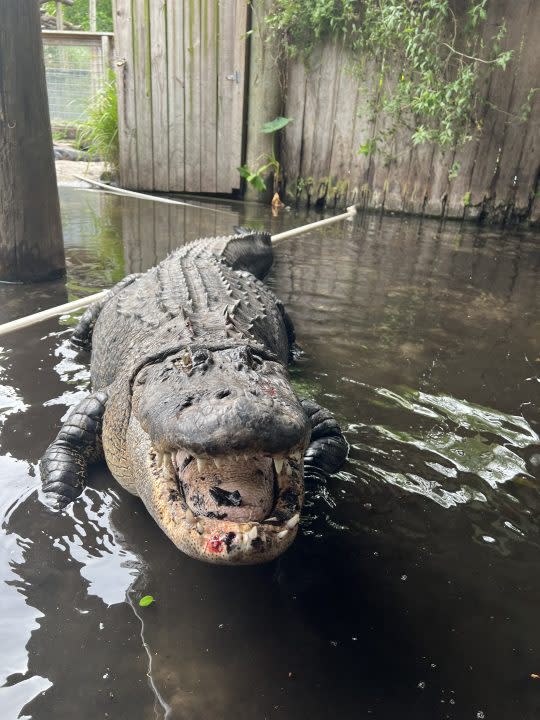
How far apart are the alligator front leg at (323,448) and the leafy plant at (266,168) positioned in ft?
21.2

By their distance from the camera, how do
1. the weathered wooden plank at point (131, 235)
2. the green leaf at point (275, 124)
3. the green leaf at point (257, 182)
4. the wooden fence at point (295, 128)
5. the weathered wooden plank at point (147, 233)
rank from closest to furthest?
the weathered wooden plank at point (131, 235), the weathered wooden plank at point (147, 233), the wooden fence at point (295, 128), the green leaf at point (275, 124), the green leaf at point (257, 182)

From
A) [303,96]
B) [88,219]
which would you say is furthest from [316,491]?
[303,96]

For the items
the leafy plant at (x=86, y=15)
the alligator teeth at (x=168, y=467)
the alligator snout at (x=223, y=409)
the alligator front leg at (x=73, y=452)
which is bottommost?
the alligator front leg at (x=73, y=452)

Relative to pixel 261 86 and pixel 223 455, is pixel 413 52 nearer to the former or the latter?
pixel 261 86

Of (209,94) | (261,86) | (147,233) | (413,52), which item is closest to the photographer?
(147,233)

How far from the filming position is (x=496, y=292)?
183 inches

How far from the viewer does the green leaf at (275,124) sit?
788 cm

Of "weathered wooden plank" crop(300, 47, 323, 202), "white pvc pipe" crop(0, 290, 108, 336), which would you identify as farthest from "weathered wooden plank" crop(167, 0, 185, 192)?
"white pvc pipe" crop(0, 290, 108, 336)

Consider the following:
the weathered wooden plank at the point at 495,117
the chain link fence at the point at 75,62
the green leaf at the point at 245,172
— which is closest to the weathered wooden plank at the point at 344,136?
the green leaf at the point at 245,172

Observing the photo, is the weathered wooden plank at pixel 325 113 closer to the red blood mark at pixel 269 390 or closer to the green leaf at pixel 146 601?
the red blood mark at pixel 269 390

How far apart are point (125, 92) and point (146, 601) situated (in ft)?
27.5

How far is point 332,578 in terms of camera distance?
5.86ft

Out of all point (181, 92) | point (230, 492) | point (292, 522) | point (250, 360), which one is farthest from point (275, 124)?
point (292, 522)

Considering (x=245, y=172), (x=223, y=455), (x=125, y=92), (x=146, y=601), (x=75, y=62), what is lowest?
(x=146, y=601)
